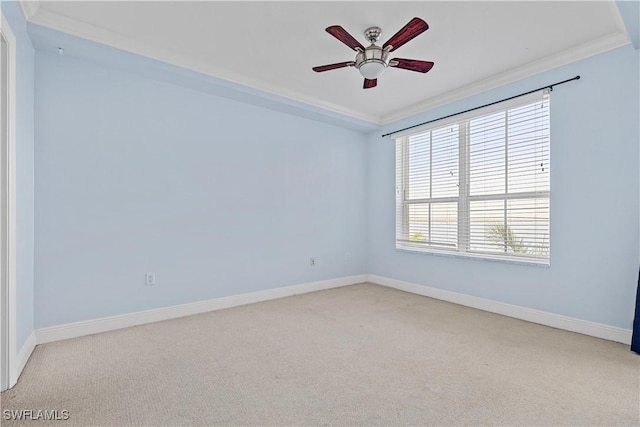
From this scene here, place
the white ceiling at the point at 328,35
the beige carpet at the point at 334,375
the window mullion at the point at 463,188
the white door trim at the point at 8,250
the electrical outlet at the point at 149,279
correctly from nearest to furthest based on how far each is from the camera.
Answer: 1. the beige carpet at the point at 334,375
2. the white door trim at the point at 8,250
3. the white ceiling at the point at 328,35
4. the electrical outlet at the point at 149,279
5. the window mullion at the point at 463,188

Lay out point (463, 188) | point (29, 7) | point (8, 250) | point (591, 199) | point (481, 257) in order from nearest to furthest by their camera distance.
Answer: point (8, 250), point (29, 7), point (591, 199), point (481, 257), point (463, 188)

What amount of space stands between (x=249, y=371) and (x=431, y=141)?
3.50m

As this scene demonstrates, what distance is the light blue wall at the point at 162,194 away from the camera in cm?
275

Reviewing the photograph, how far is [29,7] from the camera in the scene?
2.25 metres

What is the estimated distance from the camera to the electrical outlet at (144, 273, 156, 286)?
318 centimetres

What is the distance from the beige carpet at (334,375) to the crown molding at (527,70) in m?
2.45

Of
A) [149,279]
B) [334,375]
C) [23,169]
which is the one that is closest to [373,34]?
[334,375]

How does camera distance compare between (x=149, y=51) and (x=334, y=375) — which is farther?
(x=149, y=51)

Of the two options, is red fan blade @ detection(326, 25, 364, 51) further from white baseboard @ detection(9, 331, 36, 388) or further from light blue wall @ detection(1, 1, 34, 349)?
white baseboard @ detection(9, 331, 36, 388)

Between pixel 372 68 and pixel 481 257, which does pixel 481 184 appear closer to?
pixel 481 257

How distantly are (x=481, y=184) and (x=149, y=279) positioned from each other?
367cm

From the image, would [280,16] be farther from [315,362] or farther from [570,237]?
[570,237]

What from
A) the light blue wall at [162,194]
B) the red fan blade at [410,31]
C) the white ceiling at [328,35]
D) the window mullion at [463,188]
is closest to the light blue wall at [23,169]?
the light blue wall at [162,194]

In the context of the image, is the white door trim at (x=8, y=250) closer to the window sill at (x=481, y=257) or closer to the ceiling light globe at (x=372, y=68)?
the ceiling light globe at (x=372, y=68)
